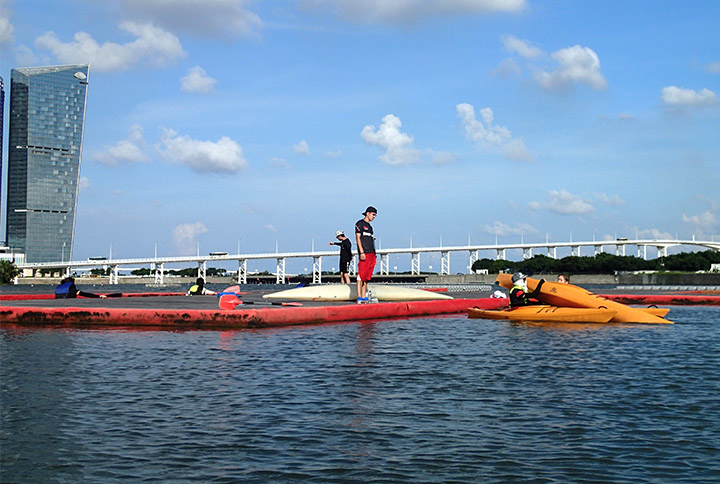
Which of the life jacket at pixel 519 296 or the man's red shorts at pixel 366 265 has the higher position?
the man's red shorts at pixel 366 265

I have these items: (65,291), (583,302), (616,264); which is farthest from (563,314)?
(616,264)

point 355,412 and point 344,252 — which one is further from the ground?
point 344,252

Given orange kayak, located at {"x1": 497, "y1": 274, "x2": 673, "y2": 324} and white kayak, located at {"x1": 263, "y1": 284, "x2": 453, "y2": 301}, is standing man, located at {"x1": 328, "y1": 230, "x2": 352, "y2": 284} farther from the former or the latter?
orange kayak, located at {"x1": 497, "y1": 274, "x2": 673, "y2": 324}

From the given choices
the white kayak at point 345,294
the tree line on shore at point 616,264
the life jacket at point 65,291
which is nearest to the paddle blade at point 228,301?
the white kayak at point 345,294

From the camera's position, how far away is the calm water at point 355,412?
531 centimetres

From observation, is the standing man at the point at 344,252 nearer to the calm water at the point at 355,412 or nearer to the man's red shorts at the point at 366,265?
the man's red shorts at the point at 366,265

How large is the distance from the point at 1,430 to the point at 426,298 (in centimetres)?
1769

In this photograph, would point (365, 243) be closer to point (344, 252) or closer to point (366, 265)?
point (366, 265)

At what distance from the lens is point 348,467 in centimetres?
533

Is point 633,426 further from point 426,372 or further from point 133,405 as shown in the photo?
point 133,405

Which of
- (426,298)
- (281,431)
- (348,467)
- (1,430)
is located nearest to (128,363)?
(1,430)

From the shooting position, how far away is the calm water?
531 centimetres

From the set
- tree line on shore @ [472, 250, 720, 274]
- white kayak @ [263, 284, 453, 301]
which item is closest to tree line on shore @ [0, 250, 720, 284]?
tree line on shore @ [472, 250, 720, 274]

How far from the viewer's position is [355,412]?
23.7ft
